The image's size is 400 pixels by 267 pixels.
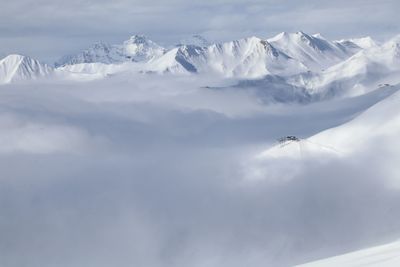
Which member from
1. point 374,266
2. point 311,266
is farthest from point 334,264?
point 374,266

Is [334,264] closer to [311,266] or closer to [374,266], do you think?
[311,266]

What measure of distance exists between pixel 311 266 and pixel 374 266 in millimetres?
18088

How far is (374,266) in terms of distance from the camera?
2297 inches

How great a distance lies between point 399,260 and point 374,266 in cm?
242

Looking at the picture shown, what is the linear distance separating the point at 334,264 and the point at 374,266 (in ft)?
45.3

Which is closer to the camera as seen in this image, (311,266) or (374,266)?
(374,266)

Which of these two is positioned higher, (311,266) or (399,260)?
(399,260)

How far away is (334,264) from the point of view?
2830 inches

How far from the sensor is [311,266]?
75.8 metres

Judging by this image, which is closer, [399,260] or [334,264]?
[399,260]

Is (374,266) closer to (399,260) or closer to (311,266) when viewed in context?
(399,260)

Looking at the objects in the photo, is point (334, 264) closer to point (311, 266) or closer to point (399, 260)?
point (311, 266)

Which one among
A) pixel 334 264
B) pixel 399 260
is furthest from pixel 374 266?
pixel 334 264

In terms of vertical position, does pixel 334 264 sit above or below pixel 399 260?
below
